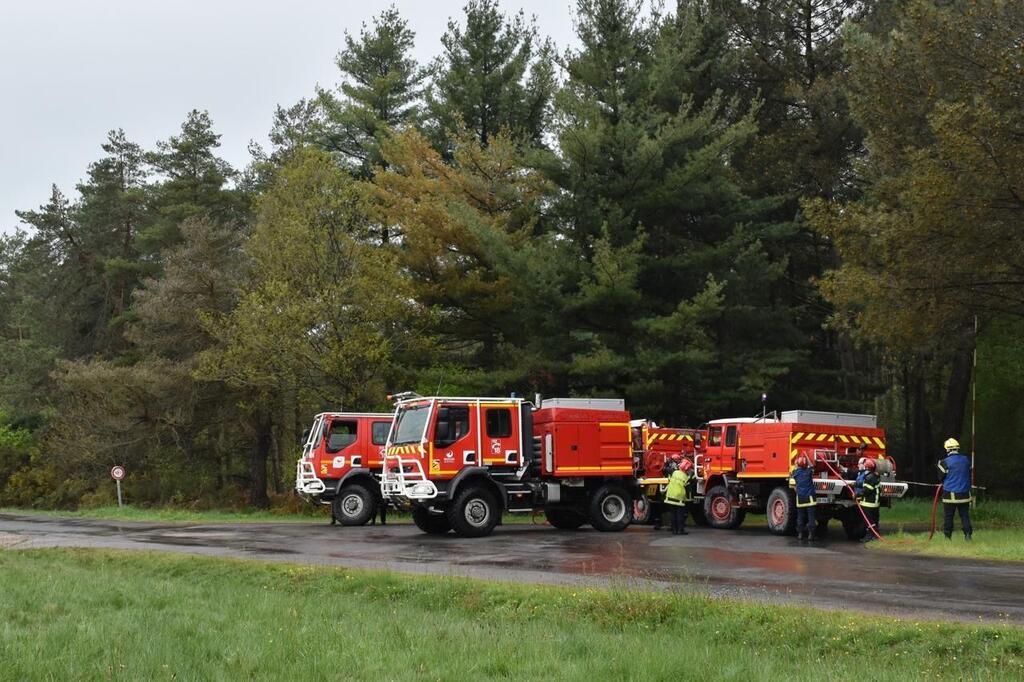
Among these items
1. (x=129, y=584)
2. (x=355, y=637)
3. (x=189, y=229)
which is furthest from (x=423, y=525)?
(x=189, y=229)

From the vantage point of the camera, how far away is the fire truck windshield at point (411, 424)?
2002 cm

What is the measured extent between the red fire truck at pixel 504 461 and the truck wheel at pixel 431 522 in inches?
0.8

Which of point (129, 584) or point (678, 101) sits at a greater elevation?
point (678, 101)

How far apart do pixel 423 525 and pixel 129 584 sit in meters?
9.13

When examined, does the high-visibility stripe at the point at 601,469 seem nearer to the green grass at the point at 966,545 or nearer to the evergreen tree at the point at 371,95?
the green grass at the point at 966,545

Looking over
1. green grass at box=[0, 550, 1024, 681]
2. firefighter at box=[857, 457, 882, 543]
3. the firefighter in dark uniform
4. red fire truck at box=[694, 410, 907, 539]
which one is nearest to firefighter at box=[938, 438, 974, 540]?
firefighter at box=[857, 457, 882, 543]

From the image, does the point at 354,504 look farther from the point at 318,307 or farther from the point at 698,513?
the point at 318,307

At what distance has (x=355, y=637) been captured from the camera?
878 centimetres

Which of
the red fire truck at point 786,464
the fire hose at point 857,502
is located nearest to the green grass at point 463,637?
the fire hose at point 857,502

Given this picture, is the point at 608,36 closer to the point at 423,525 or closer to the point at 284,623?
the point at 423,525

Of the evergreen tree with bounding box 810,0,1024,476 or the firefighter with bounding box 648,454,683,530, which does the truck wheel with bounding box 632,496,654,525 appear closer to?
the firefighter with bounding box 648,454,683,530

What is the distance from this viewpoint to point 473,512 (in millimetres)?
20062

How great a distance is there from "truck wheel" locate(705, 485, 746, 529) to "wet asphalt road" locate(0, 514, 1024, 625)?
45 cm

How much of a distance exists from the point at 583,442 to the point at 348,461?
644 cm
